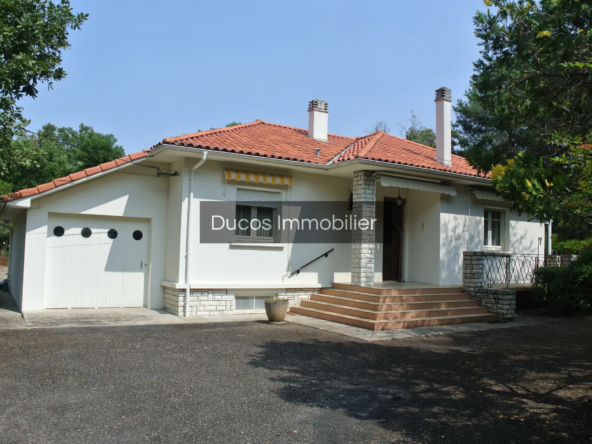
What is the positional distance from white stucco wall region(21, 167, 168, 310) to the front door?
22.5 feet

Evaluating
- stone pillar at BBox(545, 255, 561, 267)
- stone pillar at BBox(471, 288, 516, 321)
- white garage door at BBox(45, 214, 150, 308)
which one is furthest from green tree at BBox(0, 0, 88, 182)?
stone pillar at BBox(545, 255, 561, 267)

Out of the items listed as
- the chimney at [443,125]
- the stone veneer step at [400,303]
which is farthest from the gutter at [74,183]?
the chimney at [443,125]

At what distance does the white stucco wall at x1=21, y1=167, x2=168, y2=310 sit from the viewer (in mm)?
11898

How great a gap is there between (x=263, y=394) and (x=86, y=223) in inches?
342

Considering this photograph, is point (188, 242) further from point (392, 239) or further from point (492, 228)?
point (492, 228)

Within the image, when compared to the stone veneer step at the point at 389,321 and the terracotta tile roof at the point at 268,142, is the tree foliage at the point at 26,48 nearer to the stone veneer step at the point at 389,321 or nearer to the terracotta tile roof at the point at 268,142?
the terracotta tile roof at the point at 268,142

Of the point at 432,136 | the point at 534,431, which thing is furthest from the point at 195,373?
the point at 432,136

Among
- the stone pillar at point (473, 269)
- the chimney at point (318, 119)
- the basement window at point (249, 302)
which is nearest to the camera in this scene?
the basement window at point (249, 302)

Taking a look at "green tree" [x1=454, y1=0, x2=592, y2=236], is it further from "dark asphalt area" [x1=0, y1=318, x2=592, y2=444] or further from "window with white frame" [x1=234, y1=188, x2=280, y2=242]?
"window with white frame" [x1=234, y1=188, x2=280, y2=242]

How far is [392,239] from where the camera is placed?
618 inches

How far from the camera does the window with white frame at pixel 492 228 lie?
16328mm

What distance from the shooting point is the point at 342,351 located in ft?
28.3

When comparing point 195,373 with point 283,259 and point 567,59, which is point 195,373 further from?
point 567,59

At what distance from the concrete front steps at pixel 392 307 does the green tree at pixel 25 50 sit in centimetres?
804
